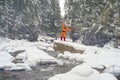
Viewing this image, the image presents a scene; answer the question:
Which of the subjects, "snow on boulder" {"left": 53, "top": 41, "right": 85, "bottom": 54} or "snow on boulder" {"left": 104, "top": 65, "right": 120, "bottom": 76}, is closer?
"snow on boulder" {"left": 104, "top": 65, "right": 120, "bottom": 76}

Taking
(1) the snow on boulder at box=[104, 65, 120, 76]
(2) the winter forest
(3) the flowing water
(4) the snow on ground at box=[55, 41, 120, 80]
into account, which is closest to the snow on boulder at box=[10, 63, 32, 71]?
(2) the winter forest

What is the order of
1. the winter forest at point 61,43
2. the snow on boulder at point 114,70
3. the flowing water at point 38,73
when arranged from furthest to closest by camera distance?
the winter forest at point 61,43
the snow on boulder at point 114,70
the flowing water at point 38,73

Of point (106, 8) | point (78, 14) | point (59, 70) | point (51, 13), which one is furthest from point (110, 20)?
point (51, 13)

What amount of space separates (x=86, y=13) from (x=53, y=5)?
21.1m

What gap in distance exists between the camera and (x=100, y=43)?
82.7 feet

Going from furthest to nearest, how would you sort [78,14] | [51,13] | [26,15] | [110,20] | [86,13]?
1. [51,13]
2. [26,15]
3. [78,14]
4. [86,13]
5. [110,20]

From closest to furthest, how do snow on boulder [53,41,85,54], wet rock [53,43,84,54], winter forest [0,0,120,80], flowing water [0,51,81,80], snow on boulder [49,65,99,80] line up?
snow on boulder [49,65,99,80], flowing water [0,51,81,80], winter forest [0,0,120,80], snow on boulder [53,41,85,54], wet rock [53,43,84,54]

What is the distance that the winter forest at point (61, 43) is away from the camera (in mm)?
12016

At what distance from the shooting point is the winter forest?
12016 mm

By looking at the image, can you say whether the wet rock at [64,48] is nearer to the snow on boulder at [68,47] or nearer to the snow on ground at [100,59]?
the snow on boulder at [68,47]

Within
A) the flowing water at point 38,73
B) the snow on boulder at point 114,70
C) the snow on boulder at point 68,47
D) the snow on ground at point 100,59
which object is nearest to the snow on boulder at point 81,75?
the flowing water at point 38,73

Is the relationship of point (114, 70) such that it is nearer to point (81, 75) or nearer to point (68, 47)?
point (81, 75)

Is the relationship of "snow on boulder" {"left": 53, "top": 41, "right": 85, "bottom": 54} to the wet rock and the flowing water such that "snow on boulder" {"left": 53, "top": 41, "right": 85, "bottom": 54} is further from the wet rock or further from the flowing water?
the flowing water

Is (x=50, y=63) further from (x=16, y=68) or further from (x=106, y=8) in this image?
(x=106, y=8)
